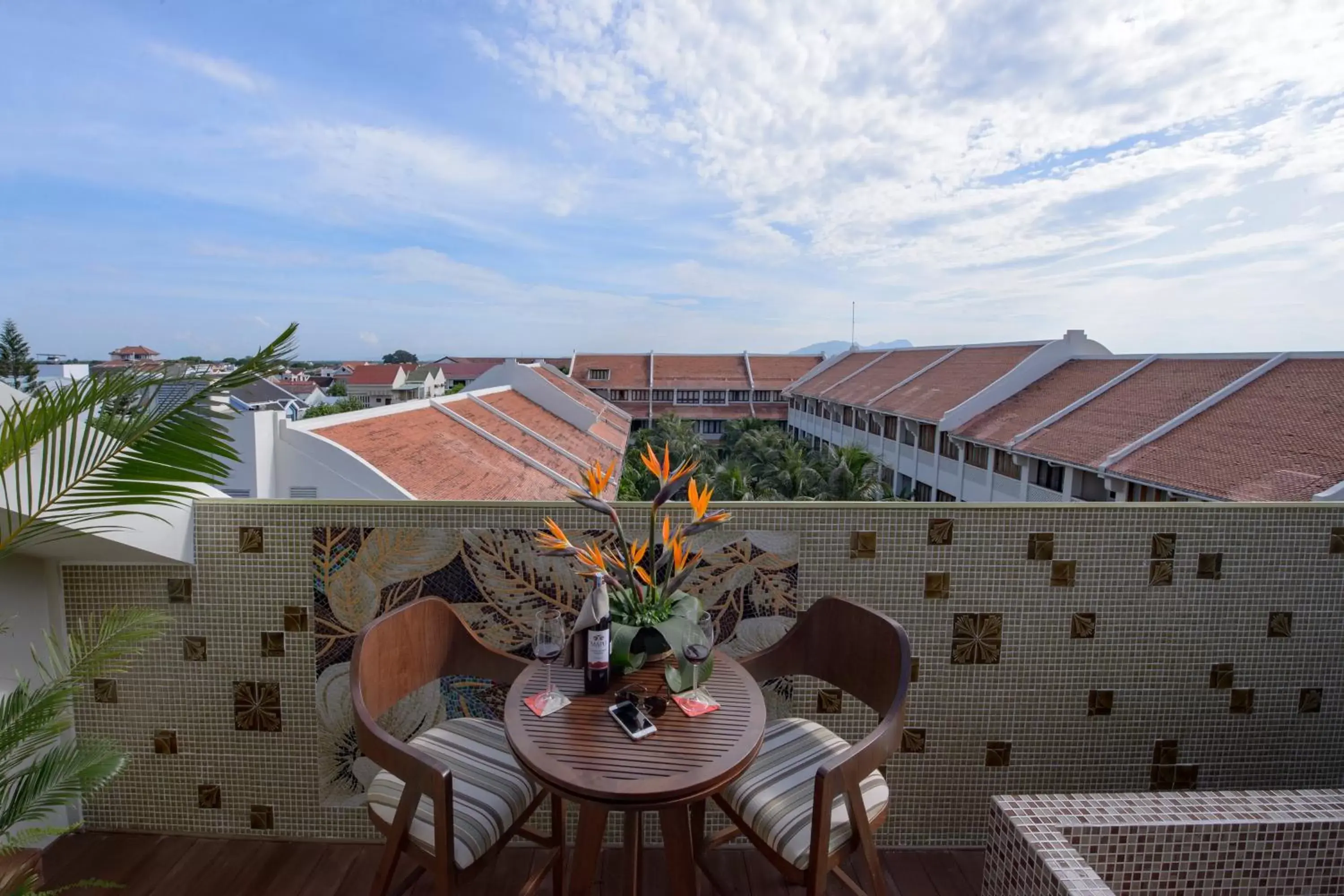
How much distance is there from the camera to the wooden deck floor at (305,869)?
200 cm

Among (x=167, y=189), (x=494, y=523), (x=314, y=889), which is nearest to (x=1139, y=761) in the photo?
(x=494, y=523)

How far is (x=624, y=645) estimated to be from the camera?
5.39 feet

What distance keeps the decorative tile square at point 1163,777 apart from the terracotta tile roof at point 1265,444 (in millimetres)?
10125

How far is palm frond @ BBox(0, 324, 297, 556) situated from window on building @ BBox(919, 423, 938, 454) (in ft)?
60.4

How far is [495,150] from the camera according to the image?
1011 centimetres

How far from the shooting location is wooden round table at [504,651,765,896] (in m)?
1.30

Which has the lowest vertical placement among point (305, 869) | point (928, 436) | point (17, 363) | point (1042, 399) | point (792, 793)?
point (305, 869)

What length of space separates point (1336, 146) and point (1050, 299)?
14453 mm

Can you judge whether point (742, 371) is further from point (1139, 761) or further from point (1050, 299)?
point (1139, 761)

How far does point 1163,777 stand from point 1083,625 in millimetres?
669

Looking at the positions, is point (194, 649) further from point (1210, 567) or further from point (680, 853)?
point (1210, 567)

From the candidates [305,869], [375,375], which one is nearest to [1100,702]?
[305,869]

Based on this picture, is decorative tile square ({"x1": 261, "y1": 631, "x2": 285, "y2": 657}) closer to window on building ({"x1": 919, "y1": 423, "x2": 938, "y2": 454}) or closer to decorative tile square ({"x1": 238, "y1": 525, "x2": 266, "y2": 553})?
decorative tile square ({"x1": 238, "y1": 525, "x2": 266, "y2": 553})

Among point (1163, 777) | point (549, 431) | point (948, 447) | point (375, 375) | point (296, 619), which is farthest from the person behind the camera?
point (375, 375)
